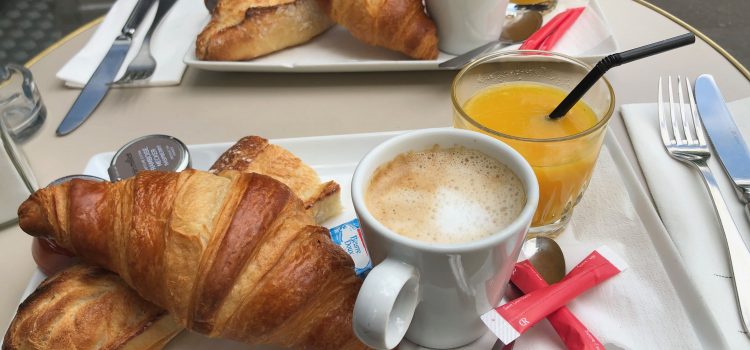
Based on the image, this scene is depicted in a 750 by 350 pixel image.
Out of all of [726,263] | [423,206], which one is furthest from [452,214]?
[726,263]

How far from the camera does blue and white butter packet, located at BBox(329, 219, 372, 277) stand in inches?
33.8

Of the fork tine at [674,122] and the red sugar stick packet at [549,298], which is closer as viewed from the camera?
the red sugar stick packet at [549,298]

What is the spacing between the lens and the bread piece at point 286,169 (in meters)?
0.91

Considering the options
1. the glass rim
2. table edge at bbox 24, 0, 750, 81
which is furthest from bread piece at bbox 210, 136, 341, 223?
table edge at bbox 24, 0, 750, 81

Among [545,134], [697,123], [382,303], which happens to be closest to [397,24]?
[545,134]

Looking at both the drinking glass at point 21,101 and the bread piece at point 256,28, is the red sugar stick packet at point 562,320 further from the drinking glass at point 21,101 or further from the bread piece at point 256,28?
the drinking glass at point 21,101

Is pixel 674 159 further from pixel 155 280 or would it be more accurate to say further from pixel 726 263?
pixel 155 280

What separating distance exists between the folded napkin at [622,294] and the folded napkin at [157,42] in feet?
3.18

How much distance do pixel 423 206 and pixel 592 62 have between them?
30.2 inches

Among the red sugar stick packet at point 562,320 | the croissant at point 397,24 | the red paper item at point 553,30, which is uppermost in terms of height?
the croissant at point 397,24

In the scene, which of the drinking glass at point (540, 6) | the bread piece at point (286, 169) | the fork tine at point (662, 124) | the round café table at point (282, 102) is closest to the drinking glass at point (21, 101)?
the round café table at point (282, 102)

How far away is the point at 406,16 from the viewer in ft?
4.18

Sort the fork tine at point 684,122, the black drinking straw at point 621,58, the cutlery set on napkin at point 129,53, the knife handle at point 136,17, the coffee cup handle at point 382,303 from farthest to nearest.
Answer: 1. the knife handle at point 136,17
2. the cutlery set on napkin at point 129,53
3. the fork tine at point 684,122
4. the black drinking straw at point 621,58
5. the coffee cup handle at point 382,303

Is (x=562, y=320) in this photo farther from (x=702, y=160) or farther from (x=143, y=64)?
(x=143, y=64)
